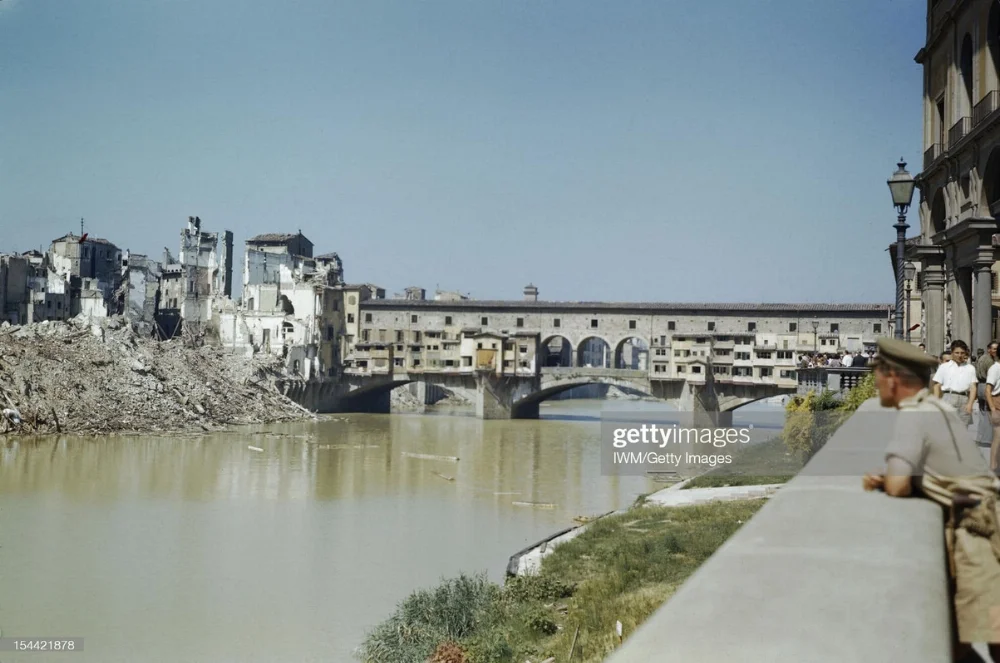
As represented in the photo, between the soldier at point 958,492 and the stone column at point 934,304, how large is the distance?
1494cm

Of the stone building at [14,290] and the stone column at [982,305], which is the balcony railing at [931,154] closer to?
the stone column at [982,305]

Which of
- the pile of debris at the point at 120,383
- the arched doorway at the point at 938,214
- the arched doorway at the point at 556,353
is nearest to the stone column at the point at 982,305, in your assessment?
the arched doorway at the point at 938,214

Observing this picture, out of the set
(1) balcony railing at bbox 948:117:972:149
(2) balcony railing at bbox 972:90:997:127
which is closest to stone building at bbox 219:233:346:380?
(1) balcony railing at bbox 948:117:972:149

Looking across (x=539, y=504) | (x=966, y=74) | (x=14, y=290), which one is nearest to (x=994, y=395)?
(x=966, y=74)

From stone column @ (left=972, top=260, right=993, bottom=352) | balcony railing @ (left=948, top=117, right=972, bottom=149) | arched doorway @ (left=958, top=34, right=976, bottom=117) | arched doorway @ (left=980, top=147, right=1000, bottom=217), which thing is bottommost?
stone column @ (left=972, top=260, right=993, bottom=352)

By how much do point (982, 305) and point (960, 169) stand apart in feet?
8.45

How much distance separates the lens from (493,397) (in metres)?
49.0

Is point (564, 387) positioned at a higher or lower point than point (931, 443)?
lower

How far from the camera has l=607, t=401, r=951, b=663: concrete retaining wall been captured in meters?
1.93

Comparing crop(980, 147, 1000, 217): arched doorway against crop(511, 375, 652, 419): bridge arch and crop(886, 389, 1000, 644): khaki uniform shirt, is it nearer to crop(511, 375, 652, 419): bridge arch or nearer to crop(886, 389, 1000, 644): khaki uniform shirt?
crop(886, 389, 1000, 644): khaki uniform shirt

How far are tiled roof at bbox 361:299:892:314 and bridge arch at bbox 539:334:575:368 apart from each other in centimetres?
201

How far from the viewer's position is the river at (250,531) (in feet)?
39.6

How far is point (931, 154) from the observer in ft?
55.7

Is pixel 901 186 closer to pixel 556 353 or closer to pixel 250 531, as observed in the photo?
pixel 250 531
